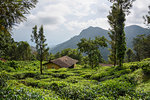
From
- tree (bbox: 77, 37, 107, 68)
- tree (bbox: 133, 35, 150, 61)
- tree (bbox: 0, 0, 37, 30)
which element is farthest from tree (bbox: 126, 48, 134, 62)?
tree (bbox: 0, 0, 37, 30)

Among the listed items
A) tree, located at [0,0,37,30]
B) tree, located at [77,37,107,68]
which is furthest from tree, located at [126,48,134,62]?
tree, located at [0,0,37,30]

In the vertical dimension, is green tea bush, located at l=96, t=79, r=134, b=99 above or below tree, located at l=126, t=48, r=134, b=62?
below

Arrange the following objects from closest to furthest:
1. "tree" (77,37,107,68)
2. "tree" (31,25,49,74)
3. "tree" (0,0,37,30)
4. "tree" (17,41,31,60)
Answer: "tree" (0,0,37,30)
"tree" (31,25,49,74)
"tree" (77,37,107,68)
"tree" (17,41,31,60)

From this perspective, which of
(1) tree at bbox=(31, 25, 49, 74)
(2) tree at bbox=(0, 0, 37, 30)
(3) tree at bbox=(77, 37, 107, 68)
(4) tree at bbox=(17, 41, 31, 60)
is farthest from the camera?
(4) tree at bbox=(17, 41, 31, 60)

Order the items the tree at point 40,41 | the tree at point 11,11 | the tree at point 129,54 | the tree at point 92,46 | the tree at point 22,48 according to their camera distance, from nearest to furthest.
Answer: the tree at point 11,11 → the tree at point 40,41 → the tree at point 92,46 → the tree at point 22,48 → the tree at point 129,54

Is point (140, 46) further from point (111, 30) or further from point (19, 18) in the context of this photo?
point (19, 18)

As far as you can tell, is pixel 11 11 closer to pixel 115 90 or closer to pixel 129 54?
pixel 115 90

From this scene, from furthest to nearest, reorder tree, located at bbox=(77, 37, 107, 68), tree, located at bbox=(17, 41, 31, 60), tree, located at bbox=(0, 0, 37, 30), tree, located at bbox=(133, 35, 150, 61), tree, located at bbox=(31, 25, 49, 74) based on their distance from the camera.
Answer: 1. tree, located at bbox=(17, 41, 31, 60)
2. tree, located at bbox=(133, 35, 150, 61)
3. tree, located at bbox=(77, 37, 107, 68)
4. tree, located at bbox=(31, 25, 49, 74)
5. tree, located at bbox=(0, 0, 37, 30)

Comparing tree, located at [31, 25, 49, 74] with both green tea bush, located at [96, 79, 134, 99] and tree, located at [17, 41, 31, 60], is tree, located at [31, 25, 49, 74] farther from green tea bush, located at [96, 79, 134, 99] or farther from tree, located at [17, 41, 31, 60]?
tree, located at [17, 41, 31, 60]

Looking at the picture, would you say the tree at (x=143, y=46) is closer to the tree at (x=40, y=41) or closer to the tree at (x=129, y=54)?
the tree at (x=129, y=54)

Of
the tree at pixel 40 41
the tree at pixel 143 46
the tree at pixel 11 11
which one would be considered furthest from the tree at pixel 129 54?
the tree at pixel 11 11

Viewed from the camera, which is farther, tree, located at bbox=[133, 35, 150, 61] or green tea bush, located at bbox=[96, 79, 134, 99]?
tree, located at bbox=[133, 35, 150, 61]

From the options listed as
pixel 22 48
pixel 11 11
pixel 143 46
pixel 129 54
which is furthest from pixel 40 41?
pixel 129 54

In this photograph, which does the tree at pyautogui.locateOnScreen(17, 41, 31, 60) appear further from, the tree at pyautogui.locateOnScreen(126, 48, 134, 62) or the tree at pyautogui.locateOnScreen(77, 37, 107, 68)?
the tree at pyautogui.locateOnScreen(126, 48, 134, 62)
